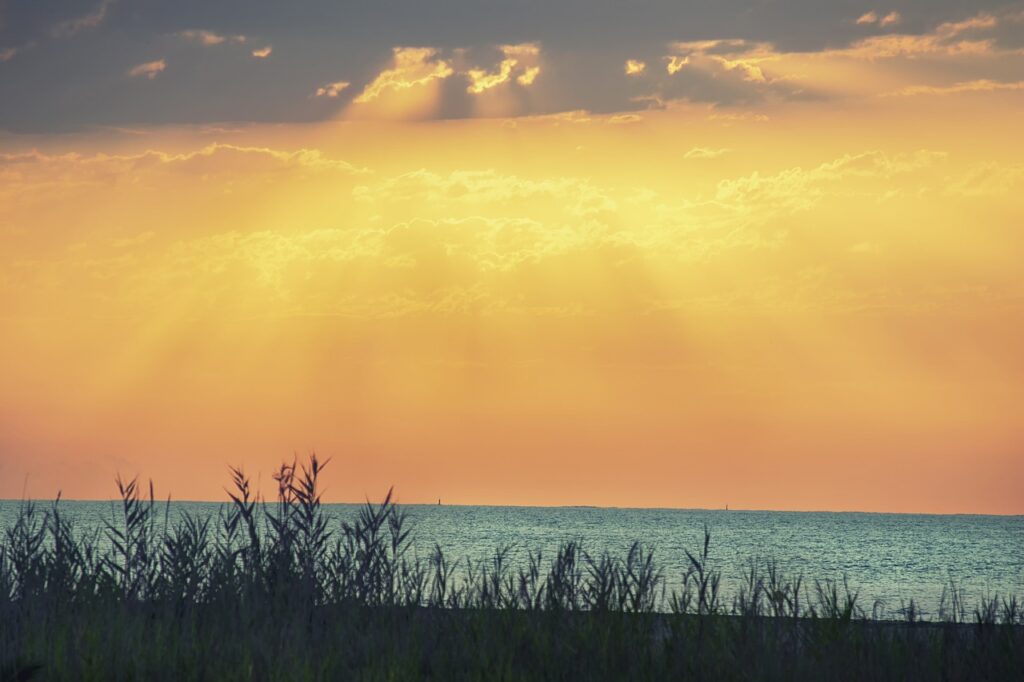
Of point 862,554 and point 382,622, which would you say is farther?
point 862,554

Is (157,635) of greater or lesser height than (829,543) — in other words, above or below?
below

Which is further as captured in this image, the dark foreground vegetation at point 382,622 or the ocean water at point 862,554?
the ocean water at point 862,554

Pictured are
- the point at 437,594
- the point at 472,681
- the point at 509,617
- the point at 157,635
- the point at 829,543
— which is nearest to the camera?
the point at 472,681

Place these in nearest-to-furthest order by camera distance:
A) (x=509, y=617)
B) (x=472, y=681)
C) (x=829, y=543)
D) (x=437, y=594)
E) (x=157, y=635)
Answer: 1. (x=472, y=681)
2. (x=157, y=635)
3. (x=509, y=617)
4. (x=437, y=594)
5. (x=829, y=543)

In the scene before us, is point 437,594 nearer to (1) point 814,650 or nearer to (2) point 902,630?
(1) point 814,650

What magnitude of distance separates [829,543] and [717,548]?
69.6 ft

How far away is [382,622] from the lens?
38.8 feet

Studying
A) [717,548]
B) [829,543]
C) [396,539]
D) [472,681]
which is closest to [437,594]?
[396,539]

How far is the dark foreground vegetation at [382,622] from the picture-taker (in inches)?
408

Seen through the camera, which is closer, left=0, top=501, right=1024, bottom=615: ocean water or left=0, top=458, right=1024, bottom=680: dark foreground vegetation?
left=0, top=458, right=1024, bottom=680: dark foreground vegetation

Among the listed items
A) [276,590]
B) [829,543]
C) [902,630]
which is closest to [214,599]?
[276,590]

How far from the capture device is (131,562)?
13016 mm

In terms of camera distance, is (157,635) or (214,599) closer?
(157,635)

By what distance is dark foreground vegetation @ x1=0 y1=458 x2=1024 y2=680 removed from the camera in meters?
10.4
